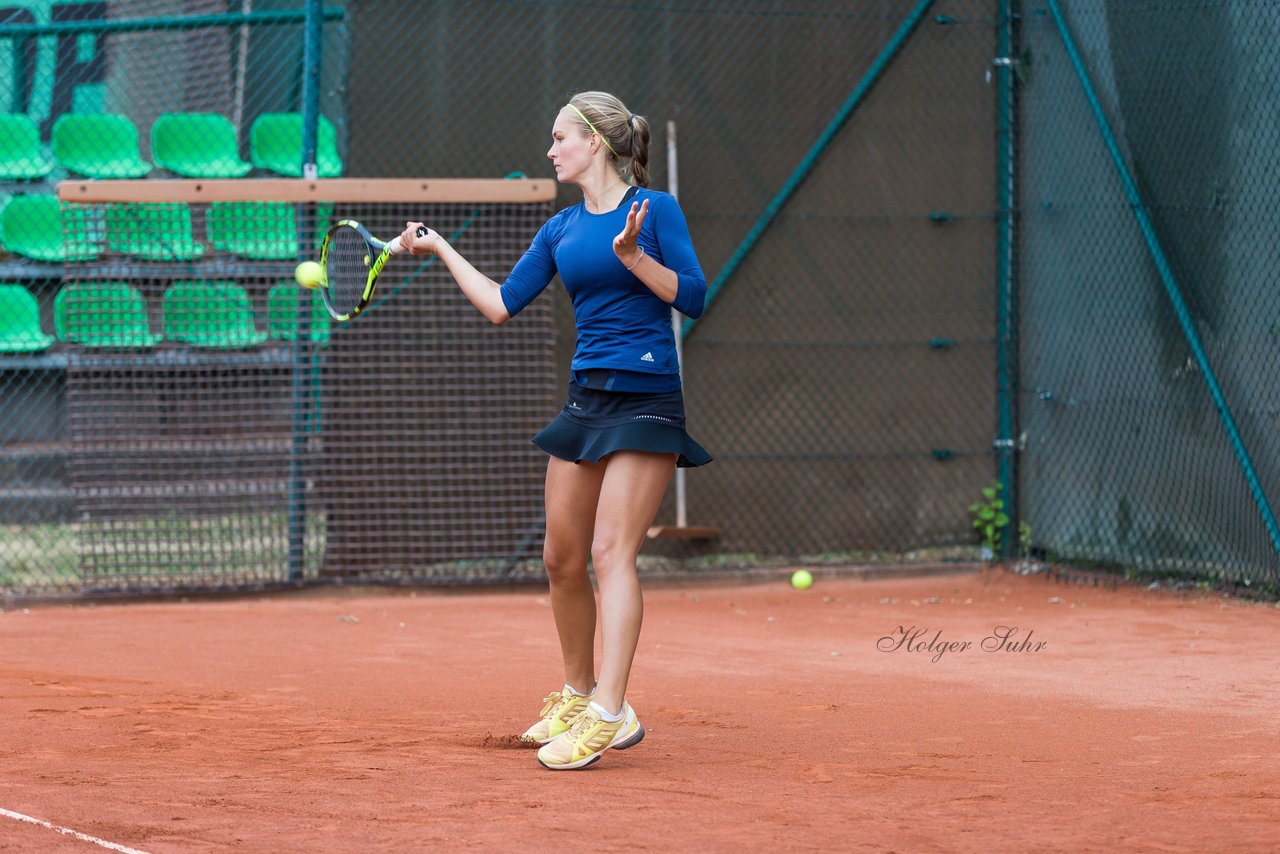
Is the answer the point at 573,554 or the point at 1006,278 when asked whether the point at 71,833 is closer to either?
the point at 573,554

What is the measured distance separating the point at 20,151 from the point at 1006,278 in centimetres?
721

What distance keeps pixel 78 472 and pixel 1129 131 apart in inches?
235

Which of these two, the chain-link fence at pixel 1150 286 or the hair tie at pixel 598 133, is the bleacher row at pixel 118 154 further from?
the hair tie at pixel 598 133

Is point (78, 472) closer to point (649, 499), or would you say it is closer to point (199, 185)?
point (199, 185)

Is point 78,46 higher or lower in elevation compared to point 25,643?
higher

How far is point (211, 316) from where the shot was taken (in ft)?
31.1

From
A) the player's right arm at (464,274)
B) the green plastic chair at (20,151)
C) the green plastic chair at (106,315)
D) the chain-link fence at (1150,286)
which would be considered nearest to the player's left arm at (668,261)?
the player's right arm at (464,274)

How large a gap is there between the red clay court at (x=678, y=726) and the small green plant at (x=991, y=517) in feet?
2.85

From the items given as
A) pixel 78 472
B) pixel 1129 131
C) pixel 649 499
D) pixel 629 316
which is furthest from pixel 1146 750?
pixel 78 472

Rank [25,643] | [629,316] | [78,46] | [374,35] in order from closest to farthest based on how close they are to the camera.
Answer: [629,316] < [25,643] < [374,35] < [78,46]

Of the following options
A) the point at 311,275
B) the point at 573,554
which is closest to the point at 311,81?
the point at 311,275

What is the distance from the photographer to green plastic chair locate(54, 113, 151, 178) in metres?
11.4

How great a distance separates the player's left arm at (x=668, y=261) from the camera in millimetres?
4184

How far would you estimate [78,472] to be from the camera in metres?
8.25
